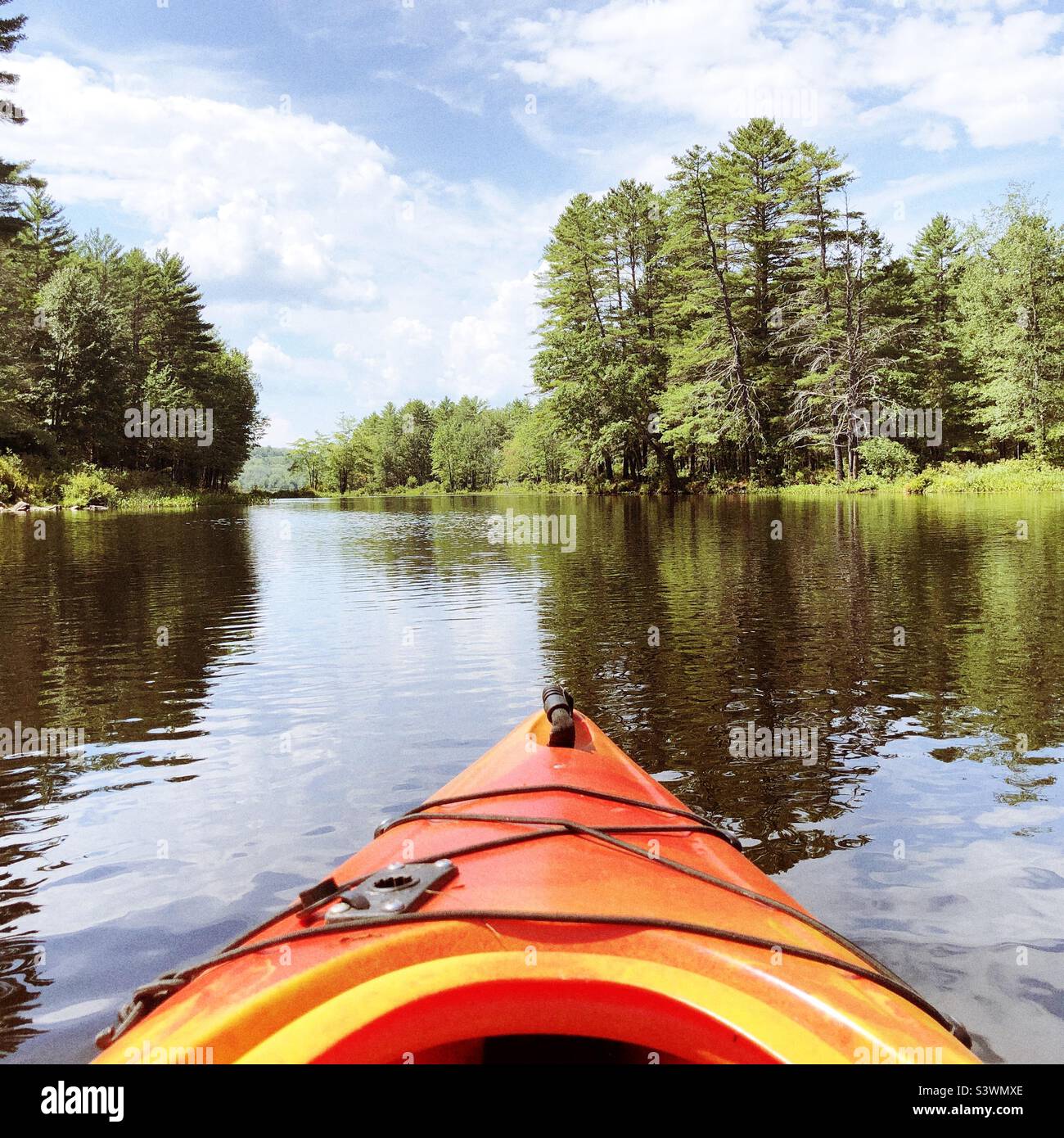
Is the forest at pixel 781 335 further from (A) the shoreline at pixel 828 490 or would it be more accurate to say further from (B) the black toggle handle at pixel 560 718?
(B) the black toggle handle at pixel 560 718

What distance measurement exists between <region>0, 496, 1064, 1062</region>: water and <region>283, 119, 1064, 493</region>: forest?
28.8 metres

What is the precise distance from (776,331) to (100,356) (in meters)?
38.7

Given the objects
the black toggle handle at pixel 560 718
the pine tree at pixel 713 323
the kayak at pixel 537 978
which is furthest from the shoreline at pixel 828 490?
the kayak at pixel 537 978

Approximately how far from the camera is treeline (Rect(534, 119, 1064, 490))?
4256cm

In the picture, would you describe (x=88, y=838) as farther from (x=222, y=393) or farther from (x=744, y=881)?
(x=222, y=393)

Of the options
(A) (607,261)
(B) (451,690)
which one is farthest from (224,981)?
(A) (607,261)

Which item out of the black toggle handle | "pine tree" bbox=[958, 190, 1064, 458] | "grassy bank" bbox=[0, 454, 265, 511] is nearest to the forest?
"pine tree" bbox=[958, 190, 1064, 458]

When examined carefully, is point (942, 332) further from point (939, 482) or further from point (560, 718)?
point (560, 718)

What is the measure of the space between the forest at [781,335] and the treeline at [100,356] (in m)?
25.8

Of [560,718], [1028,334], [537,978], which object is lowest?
[537,978]

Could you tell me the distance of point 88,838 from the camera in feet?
16.8

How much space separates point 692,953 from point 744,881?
3.04 ft

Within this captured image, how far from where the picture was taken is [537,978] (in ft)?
6.68

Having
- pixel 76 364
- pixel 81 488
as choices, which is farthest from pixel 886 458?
pixel 76 364
